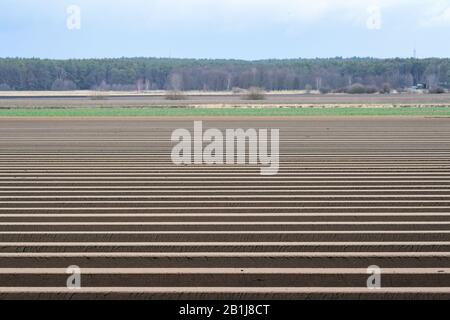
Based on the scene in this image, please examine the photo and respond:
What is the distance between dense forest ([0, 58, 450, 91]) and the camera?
473 feet

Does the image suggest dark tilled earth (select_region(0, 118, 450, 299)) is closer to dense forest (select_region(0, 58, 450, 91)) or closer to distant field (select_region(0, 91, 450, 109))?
distant field (select_region(0, 91, 450, 109))

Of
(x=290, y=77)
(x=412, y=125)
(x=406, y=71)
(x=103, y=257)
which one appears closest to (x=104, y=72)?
(x=290, y=77)

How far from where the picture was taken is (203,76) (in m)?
148

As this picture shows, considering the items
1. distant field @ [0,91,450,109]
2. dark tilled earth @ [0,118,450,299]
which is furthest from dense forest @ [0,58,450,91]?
dark tilled earth @ [0,118,450,299]

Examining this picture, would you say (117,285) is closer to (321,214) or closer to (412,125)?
(321,214)

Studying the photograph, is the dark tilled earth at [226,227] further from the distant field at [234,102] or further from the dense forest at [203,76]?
the dense forest at [203,76]

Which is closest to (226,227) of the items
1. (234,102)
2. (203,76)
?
(234,102)

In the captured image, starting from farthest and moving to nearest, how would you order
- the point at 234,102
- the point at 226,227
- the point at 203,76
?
the point at 203,76 < the point at 234,102 < the point at 226,227

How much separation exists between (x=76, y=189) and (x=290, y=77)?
13459 cm

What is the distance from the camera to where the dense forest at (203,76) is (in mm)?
144125

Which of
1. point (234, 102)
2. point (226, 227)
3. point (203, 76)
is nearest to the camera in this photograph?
point (226, 227)

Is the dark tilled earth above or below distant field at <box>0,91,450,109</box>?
above

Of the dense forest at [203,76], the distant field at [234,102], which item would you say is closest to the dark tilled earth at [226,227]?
the distant field at [234,102]

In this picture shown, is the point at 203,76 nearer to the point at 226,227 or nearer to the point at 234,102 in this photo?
the point at 234,102
